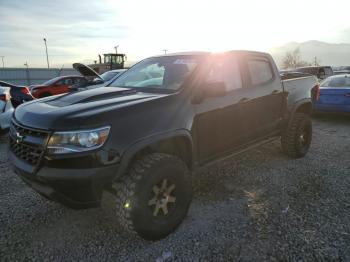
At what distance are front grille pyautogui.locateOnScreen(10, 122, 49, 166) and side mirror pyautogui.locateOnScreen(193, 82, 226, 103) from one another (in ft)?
4.87

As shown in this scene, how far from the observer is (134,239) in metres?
2.92

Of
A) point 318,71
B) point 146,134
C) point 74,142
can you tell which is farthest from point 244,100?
point 318,71

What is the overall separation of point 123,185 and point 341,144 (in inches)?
209

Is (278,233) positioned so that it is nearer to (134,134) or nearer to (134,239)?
(134,239)

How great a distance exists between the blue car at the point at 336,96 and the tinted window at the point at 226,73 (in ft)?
17.4

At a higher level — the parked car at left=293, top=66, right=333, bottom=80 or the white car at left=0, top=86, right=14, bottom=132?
the parked car at left=293, top=66, right=333, bottom=80

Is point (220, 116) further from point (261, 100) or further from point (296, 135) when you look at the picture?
point (296, 135)

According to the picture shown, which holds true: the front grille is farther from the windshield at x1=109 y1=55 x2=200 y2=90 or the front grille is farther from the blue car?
the blue car

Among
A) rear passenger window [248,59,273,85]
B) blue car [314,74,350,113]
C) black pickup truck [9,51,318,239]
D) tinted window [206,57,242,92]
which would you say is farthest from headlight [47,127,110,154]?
blue car [314,74,350,113]

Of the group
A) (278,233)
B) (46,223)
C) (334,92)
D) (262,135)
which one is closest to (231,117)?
(262,135)

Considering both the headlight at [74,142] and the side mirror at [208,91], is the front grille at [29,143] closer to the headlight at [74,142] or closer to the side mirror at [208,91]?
the headlight at [74,142]

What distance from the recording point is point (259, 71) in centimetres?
429

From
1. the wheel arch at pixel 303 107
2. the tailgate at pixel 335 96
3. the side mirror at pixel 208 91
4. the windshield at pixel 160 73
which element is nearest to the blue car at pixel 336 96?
the tailgate at pixel 335 96

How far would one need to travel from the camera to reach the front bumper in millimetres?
2389
